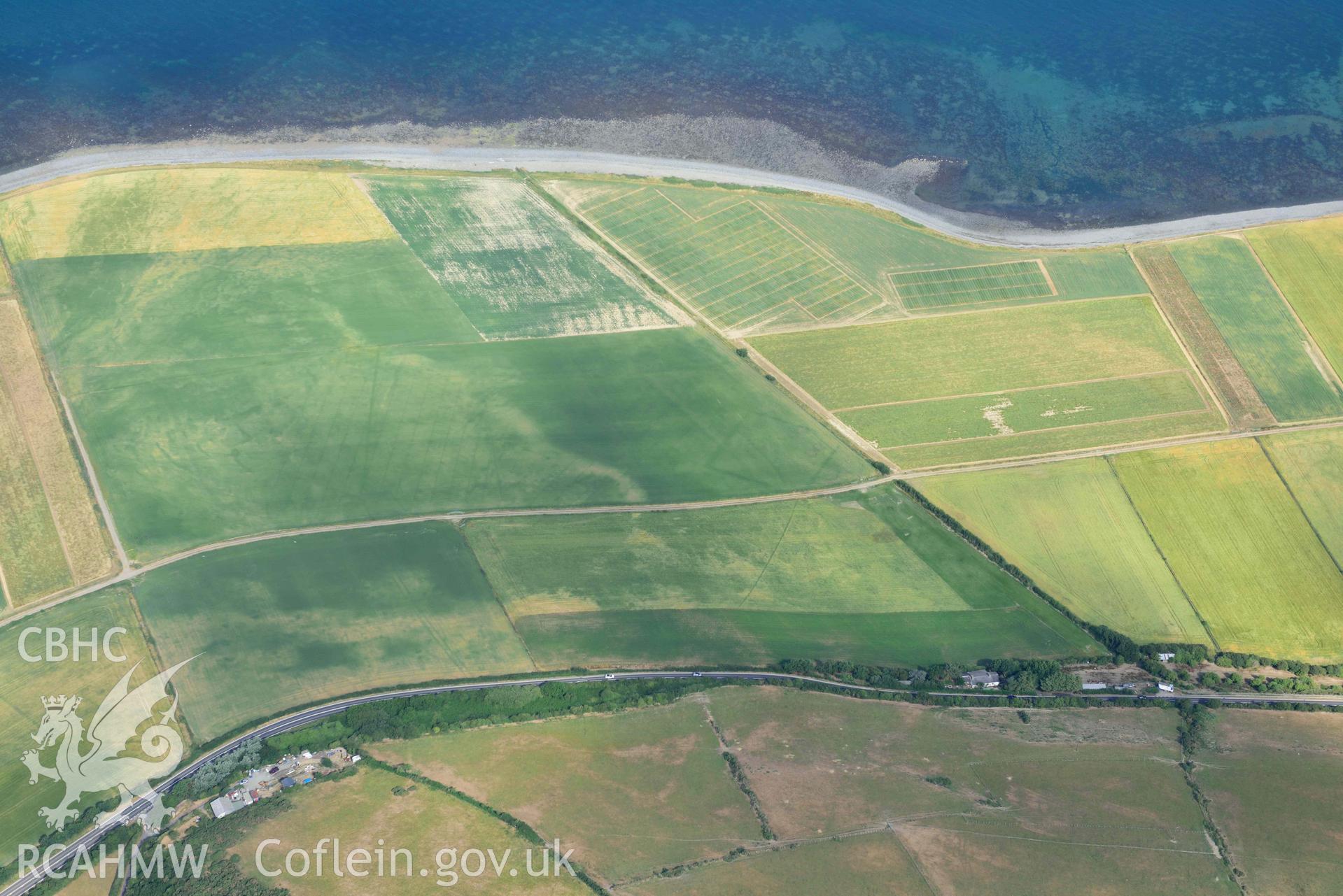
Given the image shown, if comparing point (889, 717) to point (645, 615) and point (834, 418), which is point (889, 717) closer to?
point (645, 615)

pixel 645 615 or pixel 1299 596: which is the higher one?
pixel 645 615

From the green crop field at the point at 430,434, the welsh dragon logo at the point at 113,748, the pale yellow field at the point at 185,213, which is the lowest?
the welsh dragon logo at the point at 113,748

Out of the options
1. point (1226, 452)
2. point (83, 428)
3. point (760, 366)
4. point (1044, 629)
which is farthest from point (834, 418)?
point (83, 428)

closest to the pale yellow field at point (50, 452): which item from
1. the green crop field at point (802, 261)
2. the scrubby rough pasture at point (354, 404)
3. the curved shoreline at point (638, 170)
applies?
the scrubby rough pasture at point (354, 404)

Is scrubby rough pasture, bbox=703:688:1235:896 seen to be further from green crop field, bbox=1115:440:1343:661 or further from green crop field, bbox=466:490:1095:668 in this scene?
green crop field, bbox=1115:440:1343:661

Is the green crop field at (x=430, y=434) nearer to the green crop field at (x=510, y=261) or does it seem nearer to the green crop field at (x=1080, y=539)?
the green crop field at (x=510, y=261)

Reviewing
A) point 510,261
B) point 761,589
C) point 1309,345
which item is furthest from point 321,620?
point 1309,345

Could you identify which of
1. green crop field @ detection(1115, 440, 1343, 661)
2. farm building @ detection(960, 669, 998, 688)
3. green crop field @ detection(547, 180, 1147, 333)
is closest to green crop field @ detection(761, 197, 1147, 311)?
green crop field @ detection(547, 180, 1147, 333)
